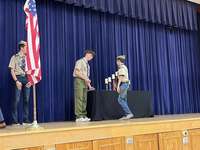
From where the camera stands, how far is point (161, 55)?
8766 millimetres

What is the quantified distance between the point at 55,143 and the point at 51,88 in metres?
2.65

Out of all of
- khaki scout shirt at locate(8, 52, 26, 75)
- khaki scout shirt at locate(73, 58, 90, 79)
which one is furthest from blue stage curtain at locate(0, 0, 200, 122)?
khaki scout shirt at locate(73, 58, 90, 79)

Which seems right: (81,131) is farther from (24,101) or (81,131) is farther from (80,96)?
(24,101)

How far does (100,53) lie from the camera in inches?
291

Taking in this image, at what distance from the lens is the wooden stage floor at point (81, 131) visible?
3.57 metres

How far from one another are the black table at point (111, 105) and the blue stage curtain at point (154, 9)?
2.03 metres

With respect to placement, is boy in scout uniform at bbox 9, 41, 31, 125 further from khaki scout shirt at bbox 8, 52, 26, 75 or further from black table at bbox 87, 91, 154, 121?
black table at bbox 87, 91, 154, 121

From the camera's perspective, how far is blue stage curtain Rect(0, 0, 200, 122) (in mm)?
6121

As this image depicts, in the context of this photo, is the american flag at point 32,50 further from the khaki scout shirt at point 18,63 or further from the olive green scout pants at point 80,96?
the olive green scout pants at point 80,96

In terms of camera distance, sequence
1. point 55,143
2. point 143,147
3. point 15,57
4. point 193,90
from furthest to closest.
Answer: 1. point 193,90
2. point 15,57
3. point 143,147
4. point 55,143

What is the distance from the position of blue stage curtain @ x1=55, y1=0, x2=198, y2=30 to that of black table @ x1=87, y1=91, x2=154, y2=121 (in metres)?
2.03

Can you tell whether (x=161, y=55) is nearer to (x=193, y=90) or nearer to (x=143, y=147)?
(x=193, y=90)

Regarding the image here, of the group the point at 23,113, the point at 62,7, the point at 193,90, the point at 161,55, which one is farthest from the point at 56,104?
the point at 193,90

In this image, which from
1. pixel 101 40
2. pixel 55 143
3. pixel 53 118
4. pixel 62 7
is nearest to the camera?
pixel 55 143
